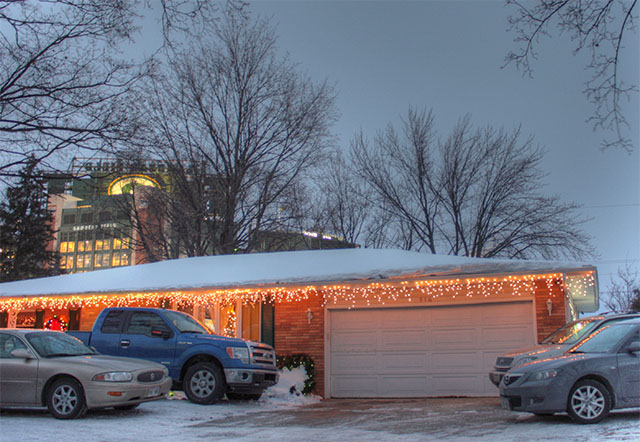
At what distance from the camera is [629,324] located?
913cm

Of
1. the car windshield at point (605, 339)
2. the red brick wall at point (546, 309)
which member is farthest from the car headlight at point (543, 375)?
the red brick wall at point (546, 309)

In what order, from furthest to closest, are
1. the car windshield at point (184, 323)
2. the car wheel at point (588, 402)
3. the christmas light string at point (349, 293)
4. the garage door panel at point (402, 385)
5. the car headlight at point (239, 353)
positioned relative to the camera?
1. the garage door panel at point (402, 385)
2. the christmas light string at point (349, 293)
3. the car windshield at point (184, 323)
4. the car headlight at point (239, 353)
5. the car wheel at point (588, 402)

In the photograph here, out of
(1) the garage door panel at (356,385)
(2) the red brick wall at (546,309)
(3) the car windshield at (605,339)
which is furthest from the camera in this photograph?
(1) the garage door panel at (356,385)

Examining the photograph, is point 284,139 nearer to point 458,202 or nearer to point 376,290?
point 458,202

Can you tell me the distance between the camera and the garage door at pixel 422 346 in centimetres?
1438

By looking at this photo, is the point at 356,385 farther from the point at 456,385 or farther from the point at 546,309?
the point at 546,309

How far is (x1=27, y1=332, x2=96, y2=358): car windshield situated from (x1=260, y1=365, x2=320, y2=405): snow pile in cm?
426

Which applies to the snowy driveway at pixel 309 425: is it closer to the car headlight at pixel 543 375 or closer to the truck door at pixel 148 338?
the car headlight at pixel 543 375

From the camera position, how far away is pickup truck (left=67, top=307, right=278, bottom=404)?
11992 mm

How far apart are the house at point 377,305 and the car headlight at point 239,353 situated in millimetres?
2866

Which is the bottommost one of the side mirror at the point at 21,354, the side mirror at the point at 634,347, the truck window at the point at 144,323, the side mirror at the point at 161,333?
the side mirror at the point at 21,354

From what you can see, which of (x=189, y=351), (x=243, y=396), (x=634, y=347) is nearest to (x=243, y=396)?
(x=243, y=396)

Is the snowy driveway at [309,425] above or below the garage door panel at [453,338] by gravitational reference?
below

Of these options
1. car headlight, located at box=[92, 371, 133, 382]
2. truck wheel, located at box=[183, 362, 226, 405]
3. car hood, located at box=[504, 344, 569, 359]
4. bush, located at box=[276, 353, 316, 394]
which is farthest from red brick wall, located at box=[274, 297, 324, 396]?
car headlight, located at box=[92, 371, 133, 382]
